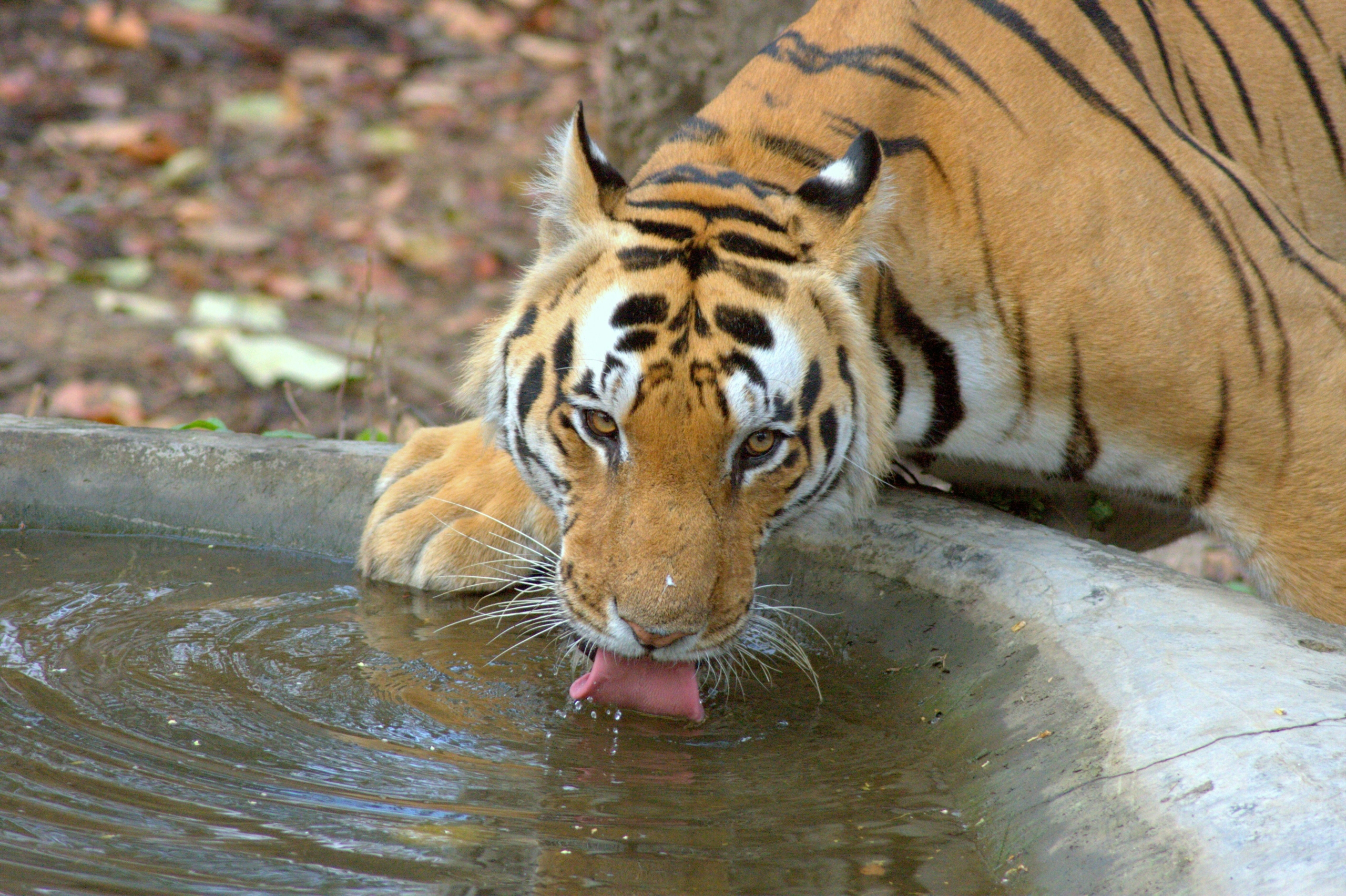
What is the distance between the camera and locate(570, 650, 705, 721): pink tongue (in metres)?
2.26

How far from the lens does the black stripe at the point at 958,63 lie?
2.81m

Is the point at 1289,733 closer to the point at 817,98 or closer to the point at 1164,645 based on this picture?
the point at 1164,645

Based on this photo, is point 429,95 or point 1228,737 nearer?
point 1228,737

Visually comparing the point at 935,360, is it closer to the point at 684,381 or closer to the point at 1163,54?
the point at 684,381

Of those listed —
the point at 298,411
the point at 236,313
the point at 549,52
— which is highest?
the point at 549,52

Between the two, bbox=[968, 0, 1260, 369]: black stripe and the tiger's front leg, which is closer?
bbox=[968, 0, 1260, 369]: black stripe

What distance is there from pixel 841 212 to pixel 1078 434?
0.67 meters

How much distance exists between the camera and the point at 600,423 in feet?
7.43

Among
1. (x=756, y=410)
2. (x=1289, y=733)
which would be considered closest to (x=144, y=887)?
(x=756, y=410)

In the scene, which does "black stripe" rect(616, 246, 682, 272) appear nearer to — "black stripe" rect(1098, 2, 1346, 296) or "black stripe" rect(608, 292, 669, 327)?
"black stripe" rect(608, 292, 669, 327)

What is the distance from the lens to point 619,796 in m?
1.97

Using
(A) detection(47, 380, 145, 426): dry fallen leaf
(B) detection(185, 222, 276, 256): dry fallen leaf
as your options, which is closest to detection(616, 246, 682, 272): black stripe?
(A) detection(47, 380, 145, 426): dry fallen leaf

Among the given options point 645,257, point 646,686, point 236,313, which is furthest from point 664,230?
point 236,313

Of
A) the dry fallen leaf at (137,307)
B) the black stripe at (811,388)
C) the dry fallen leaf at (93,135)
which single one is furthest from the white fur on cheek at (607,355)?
the dry fallen leaf at (93,135)
